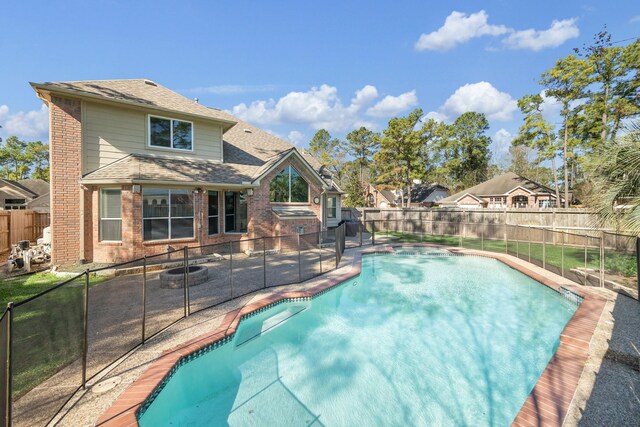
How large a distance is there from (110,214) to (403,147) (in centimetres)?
3024

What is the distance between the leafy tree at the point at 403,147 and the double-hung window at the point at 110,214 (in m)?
29.1

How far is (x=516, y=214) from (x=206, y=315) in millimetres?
22109

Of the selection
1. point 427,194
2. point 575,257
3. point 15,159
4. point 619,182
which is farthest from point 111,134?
point 15,159

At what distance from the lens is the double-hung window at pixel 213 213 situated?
13.1 m

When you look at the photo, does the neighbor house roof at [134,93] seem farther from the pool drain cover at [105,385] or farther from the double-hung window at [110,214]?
the pool drain cover at [105,385]

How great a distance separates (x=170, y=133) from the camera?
494 inches

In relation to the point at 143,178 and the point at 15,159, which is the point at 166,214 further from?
the point at 15,159

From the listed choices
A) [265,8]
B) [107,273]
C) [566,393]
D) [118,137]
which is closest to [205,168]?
[118,137]

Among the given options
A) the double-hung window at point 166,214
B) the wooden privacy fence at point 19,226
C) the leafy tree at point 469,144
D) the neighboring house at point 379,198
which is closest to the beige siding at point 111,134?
the double-hung window at point 166,214

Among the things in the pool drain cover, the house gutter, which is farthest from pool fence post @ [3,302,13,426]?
the house gutter

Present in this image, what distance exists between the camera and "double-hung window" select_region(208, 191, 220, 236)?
13.1 metres

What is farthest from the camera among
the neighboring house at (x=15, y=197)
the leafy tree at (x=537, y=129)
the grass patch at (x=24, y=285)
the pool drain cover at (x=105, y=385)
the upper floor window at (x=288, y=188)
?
the neighboring house at (x=15, y=197)

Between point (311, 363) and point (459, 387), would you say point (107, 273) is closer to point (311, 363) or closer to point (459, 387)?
point (311, 363)

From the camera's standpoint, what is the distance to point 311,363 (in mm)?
5547
